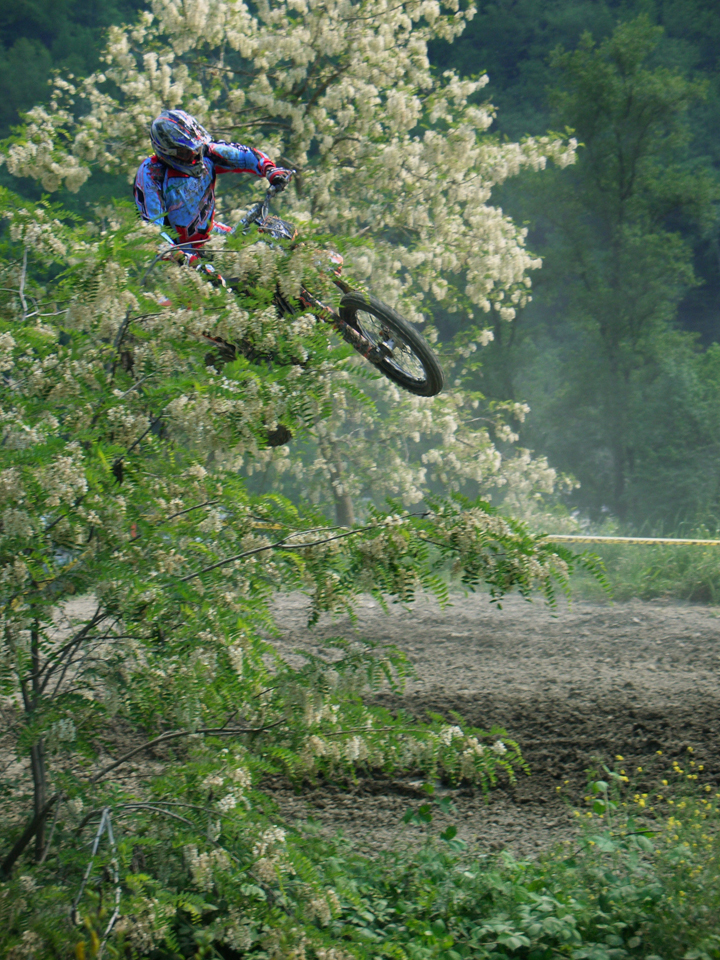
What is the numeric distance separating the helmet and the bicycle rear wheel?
1.10 meters

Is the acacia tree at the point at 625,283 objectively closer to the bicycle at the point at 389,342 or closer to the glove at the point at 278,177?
the bicycle at the point at 389,342

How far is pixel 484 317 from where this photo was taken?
20.8 meters

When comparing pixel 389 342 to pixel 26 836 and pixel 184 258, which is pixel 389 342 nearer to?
pixel 184 258

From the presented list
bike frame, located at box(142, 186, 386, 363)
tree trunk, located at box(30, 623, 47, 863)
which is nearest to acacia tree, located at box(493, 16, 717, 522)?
bike frame, located at box(142, 186, 386, 363)

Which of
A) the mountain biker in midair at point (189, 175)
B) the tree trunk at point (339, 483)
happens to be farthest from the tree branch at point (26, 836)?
the tree trunk at point (339, 483)

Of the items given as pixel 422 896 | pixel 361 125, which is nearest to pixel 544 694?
pixel 422 896

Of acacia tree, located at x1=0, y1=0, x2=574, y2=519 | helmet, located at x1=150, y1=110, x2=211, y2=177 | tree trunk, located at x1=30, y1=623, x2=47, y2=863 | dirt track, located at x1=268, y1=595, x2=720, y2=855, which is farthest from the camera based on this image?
acacia tree, located at x1=0, y1=0, x2=574, y2=519

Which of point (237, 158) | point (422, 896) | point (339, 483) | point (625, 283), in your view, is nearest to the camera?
point (422, 896)

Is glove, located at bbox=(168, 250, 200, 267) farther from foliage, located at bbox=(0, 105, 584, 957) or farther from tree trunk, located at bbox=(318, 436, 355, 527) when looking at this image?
tree trunk, located at bbox=(318, 436, 355, 527)

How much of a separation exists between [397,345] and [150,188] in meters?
1.68

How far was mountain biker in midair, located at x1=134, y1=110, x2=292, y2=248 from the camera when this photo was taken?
154 inches

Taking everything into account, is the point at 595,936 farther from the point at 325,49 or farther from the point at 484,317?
the point at 484,317

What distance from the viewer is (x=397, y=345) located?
5.16 metres

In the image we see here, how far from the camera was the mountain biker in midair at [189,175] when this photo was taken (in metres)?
3.90
